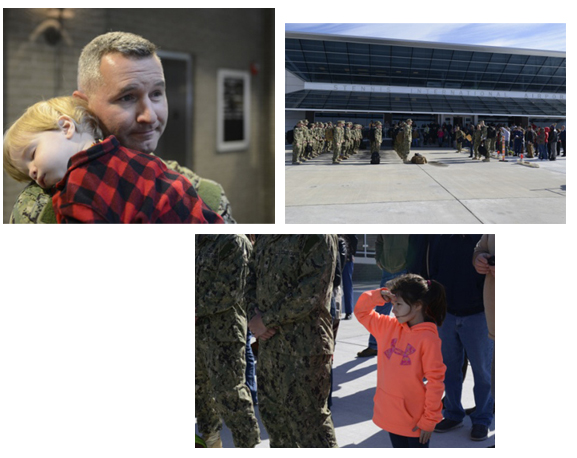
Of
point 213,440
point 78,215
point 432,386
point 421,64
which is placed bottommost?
point 213,440

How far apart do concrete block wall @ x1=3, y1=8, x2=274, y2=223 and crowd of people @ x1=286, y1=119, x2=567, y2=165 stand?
42 centimetres

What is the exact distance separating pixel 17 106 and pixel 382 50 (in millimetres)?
2189

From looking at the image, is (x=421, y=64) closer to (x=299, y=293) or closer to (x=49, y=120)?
(x=299, y=293)

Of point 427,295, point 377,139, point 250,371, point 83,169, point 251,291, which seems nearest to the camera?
point 83,169

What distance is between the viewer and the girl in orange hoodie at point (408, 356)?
350 cm

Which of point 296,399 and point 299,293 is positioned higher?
point 299,293

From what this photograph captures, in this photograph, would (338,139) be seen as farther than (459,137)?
Yes

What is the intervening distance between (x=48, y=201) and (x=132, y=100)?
2.28 feet

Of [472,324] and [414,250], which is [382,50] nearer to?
[414,250]

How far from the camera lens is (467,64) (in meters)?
4.13

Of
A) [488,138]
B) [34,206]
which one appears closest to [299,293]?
[34,206]

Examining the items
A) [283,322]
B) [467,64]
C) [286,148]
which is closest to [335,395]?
[283,322]

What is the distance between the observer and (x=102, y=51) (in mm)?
3387

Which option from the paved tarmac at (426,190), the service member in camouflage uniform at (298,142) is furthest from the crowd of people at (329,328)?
the service member in camouflage uniform at (298,142)
